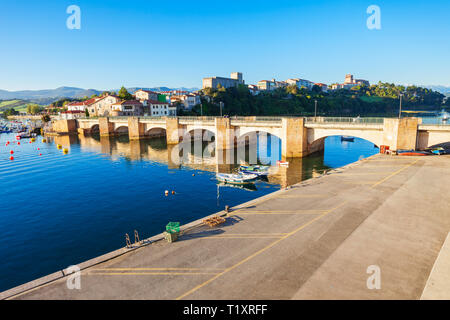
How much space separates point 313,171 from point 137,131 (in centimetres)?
7083

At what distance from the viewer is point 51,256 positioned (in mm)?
24781

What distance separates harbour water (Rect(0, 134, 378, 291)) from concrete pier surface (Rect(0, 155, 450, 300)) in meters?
7.48

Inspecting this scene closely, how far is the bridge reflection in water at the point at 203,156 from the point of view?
53.7 m

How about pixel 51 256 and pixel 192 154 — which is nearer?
pixel 51 256

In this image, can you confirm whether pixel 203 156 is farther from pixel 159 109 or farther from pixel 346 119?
pixel 159 109

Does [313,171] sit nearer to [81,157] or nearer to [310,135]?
[310,135]

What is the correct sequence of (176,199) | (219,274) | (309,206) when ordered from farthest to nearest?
(176,199) < (309,206) < (219,274)

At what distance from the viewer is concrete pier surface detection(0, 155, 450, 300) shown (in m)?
16.1

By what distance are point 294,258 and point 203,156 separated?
182 feet

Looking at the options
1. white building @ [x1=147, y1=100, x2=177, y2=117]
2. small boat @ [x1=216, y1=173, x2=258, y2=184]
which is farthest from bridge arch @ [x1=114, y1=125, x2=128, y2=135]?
small boat @ [x1=216, y1=173, x2=258, y2=184]

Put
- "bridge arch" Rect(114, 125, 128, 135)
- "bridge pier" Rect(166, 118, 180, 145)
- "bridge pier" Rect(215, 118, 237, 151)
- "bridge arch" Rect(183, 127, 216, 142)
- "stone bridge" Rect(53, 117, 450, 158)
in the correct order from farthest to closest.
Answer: "bridge arch" Rect(114, 125, 128, 135) < "bridge arch" Rect(183, 127, 216, 142) < "bridge pier" Rect(166, 118, 180, 145) < "bridge pier" Rect(215, 118, 237, 151) < "stone bridge" Rect(53, 117, 450, 158)

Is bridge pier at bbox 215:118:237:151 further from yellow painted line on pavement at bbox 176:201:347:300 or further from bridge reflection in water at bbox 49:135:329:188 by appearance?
yellow painted line on pavement at bbox 176:201:347:300

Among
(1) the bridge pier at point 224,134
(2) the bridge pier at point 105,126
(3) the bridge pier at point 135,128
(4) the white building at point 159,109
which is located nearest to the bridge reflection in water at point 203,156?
(1) the bridge pier at point 224,134
